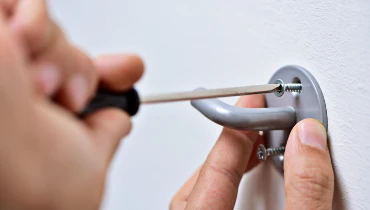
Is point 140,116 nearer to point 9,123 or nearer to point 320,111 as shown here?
point 320,111

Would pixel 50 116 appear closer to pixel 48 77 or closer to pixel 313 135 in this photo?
pixel 48 77

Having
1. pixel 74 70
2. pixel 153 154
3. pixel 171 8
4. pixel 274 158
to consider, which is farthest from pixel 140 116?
pixel 74 70

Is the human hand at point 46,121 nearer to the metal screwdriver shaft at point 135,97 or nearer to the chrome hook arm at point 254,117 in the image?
the metal screwdriver shaft at point 135,97

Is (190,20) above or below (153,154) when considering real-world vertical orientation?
above

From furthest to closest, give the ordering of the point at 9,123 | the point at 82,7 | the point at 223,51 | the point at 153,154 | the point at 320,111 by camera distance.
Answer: the point at 82,7 < the point at 153,154 < the point at 223,51 < the point at 320,111 < the point at 9,123

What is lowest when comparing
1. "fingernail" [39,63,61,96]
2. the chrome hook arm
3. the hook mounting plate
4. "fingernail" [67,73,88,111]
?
the chrome hook arm

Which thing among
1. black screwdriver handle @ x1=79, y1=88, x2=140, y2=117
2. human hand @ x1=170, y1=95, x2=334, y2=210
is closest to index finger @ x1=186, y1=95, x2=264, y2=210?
human hand @ x1=170, y1=95, x2=334, y2=210

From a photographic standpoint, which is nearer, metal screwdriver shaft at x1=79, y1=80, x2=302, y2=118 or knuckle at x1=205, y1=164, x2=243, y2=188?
metal screwdriver shaft at x1=79, y1=80, x2=302, y2=118

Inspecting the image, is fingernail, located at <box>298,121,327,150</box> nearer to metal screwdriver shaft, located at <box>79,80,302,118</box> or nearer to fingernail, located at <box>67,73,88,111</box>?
metal screwdriver shaft, located at <box>79,80,302,118</box>

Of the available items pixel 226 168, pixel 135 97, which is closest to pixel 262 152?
pixel 226 168

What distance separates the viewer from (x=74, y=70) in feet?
0.58

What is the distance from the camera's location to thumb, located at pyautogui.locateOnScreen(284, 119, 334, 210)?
0.26 meters

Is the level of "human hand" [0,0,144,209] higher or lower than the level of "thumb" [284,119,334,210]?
higher

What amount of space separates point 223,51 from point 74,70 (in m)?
0.23
